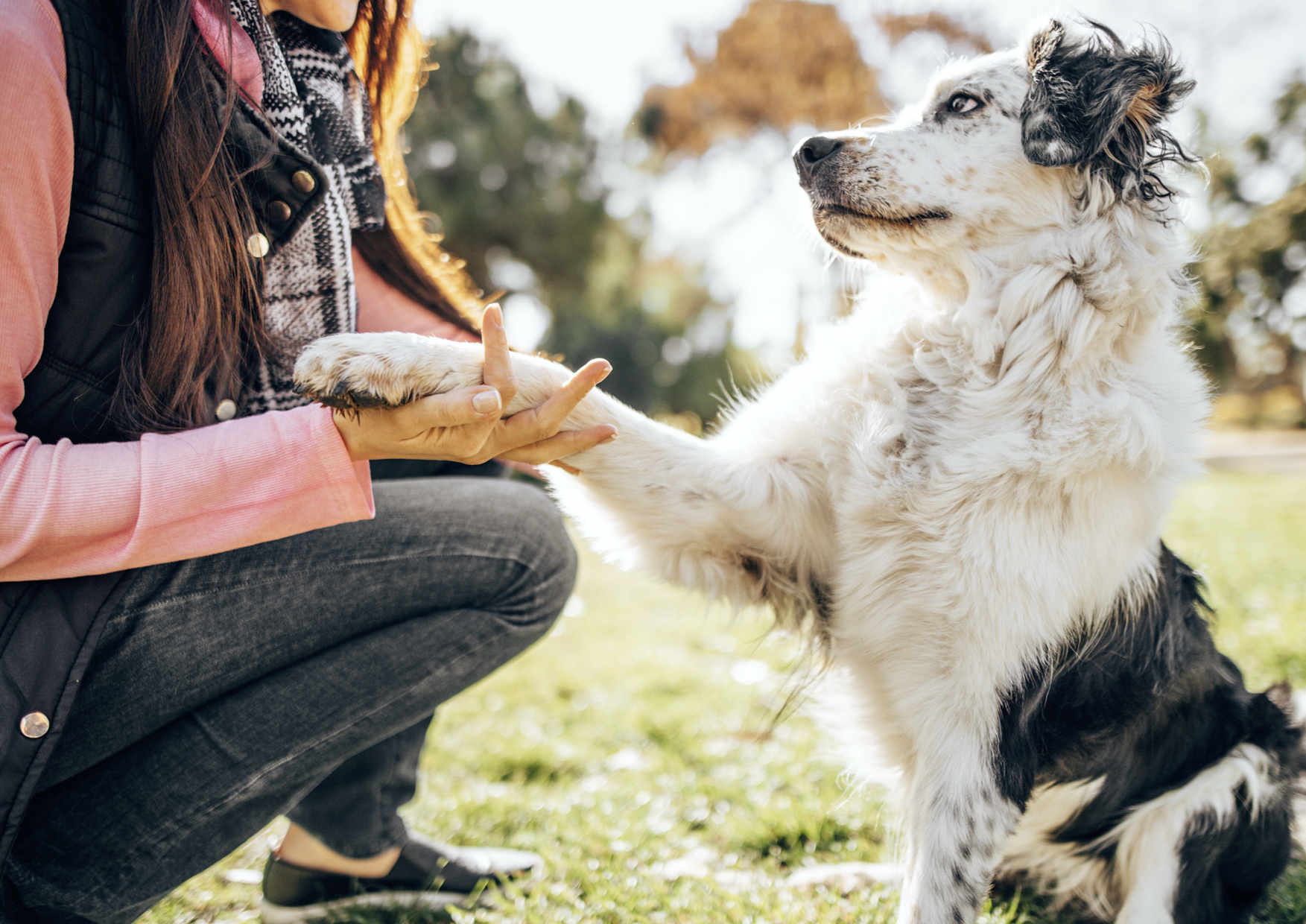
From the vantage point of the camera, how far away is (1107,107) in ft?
6.13

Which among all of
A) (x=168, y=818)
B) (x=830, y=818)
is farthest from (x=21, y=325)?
(x=830, y=818)

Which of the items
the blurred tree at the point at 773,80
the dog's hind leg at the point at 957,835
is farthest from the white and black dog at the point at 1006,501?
the blurred tree at the point at 773,80

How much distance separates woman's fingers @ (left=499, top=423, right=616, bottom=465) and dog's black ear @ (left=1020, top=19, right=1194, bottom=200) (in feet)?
4.02

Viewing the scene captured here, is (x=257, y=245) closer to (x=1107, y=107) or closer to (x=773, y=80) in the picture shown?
(x=1107, y=107)

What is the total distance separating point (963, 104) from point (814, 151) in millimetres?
434

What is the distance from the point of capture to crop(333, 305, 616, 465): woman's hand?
4.61 ft

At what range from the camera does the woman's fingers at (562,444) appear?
1657mm

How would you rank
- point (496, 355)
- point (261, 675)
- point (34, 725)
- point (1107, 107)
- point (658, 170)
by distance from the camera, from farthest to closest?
point (658, 170) < point (1107, 107) < point (261, 675) < point (496, 355) < point (34, 725)

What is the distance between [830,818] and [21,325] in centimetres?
222

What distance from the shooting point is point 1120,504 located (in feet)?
5.57

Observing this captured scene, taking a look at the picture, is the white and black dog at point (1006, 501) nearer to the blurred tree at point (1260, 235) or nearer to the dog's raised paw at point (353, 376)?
the dog's raised paw at point (353, 376)

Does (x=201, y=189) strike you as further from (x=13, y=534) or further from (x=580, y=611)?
(x=580, y=611)

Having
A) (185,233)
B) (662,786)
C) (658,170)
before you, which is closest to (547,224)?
(658,170)

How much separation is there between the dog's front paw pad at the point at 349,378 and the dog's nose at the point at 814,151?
45.5 inches
